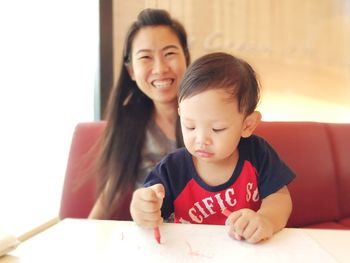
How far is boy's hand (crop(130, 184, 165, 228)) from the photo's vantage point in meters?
0.72

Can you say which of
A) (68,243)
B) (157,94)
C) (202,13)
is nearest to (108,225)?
(68,243)

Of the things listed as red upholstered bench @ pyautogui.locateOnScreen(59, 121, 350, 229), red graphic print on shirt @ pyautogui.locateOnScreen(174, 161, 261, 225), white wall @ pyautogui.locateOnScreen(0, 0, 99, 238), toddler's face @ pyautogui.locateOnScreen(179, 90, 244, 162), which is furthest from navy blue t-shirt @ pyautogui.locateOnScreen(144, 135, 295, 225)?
white wall @ pyautogui.locateOnScreen(0, 0, 99, 238)

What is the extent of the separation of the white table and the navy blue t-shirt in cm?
13

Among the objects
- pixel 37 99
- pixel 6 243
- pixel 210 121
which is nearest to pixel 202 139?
pixel 210 121

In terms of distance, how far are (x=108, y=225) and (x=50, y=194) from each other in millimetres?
1003

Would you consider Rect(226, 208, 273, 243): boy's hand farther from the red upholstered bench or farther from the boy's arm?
the red upholstered bench

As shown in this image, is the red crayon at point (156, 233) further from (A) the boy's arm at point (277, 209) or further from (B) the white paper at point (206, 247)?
(A) the boy's arm at point (277, 209)

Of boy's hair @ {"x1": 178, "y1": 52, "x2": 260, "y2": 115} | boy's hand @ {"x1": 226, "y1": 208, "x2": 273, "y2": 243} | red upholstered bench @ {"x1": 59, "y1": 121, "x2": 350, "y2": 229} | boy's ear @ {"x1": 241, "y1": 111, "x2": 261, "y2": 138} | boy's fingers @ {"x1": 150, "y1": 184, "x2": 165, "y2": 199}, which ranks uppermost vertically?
boy's hair @ {"x1": 178, "y1": 52, "x2": 260, "y2": 115}

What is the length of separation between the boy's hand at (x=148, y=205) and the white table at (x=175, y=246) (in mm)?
21

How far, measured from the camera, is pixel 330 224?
144 cm

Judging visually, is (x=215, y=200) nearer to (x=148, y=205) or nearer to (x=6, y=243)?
(x=148, y=205)

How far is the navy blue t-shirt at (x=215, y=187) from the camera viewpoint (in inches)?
34.3

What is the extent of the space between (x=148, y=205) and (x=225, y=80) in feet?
1.01

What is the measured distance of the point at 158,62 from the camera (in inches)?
48.5
